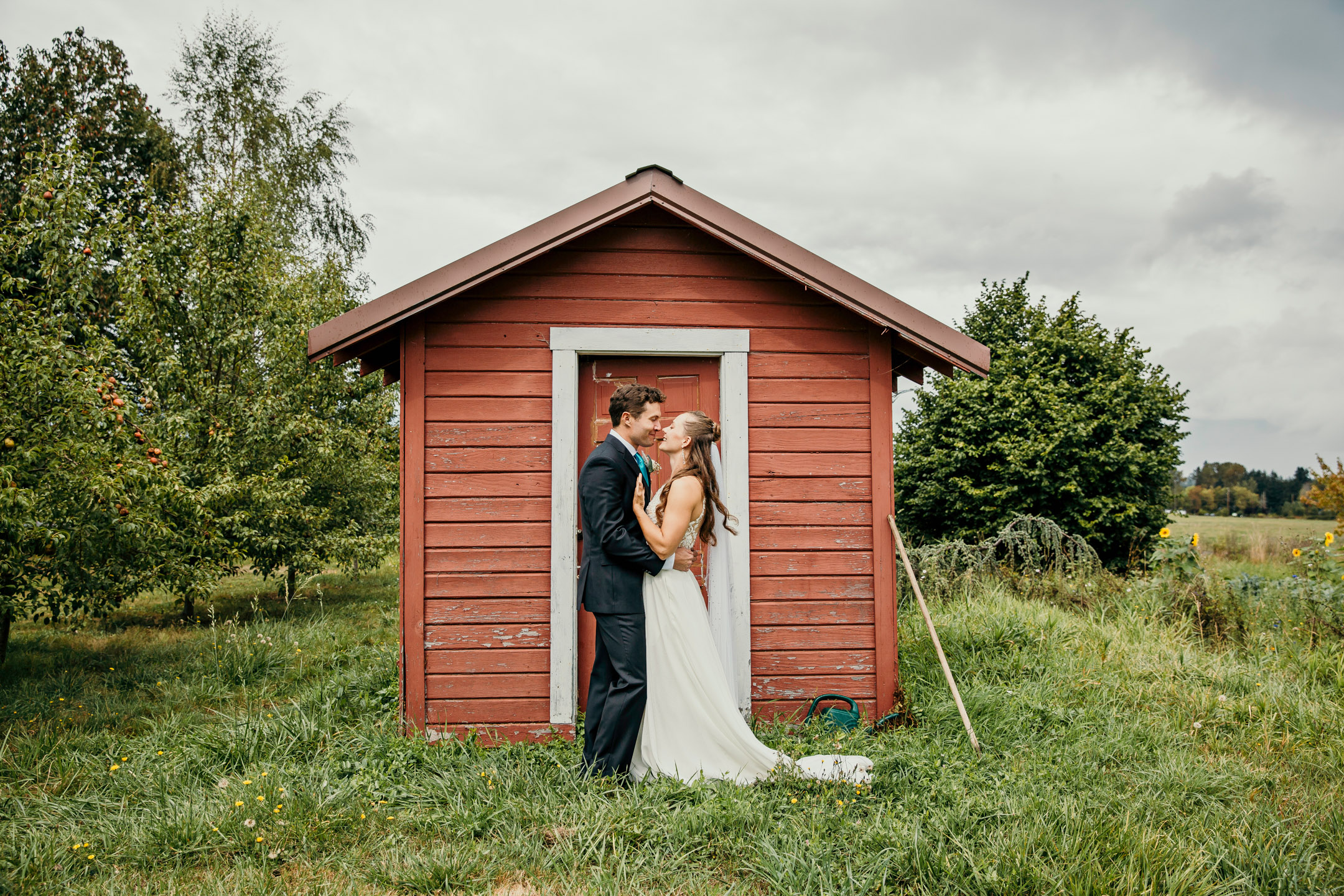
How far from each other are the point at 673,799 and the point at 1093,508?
1066 centimetres

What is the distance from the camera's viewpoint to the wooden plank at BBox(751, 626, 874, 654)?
4926 millimetres

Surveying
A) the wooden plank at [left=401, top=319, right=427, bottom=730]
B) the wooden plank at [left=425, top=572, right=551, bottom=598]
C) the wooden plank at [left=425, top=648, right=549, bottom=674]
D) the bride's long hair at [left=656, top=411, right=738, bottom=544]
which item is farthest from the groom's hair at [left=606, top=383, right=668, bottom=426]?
the wooden plank at [left=425, top=648, right=549, bottom=674]

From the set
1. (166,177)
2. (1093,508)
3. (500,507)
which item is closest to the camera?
(500,507)

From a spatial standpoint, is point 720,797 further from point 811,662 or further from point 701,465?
point 701,465

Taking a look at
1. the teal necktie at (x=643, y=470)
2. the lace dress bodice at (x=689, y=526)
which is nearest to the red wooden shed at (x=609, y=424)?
the lace dress bodice at (x=689, y=526)

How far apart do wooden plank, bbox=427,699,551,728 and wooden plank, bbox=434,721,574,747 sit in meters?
0.02

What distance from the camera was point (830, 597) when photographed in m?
4.96

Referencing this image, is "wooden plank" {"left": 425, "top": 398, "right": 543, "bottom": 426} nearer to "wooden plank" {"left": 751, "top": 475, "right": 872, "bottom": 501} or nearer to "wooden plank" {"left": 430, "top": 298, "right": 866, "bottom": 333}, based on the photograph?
"wooden plank" {"left": 430, "top": 298, "right": 866, "bottom": 333}

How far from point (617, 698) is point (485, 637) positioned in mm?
1210

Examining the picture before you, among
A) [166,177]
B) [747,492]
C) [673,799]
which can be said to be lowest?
[673,799]

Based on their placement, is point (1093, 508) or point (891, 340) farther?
point (1093, 508)

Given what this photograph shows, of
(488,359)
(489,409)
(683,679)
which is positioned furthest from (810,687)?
(488,359)

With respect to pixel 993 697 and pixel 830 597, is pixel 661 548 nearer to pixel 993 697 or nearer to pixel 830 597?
pixel 830 597

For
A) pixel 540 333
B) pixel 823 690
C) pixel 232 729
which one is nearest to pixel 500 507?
pixel 540 333
